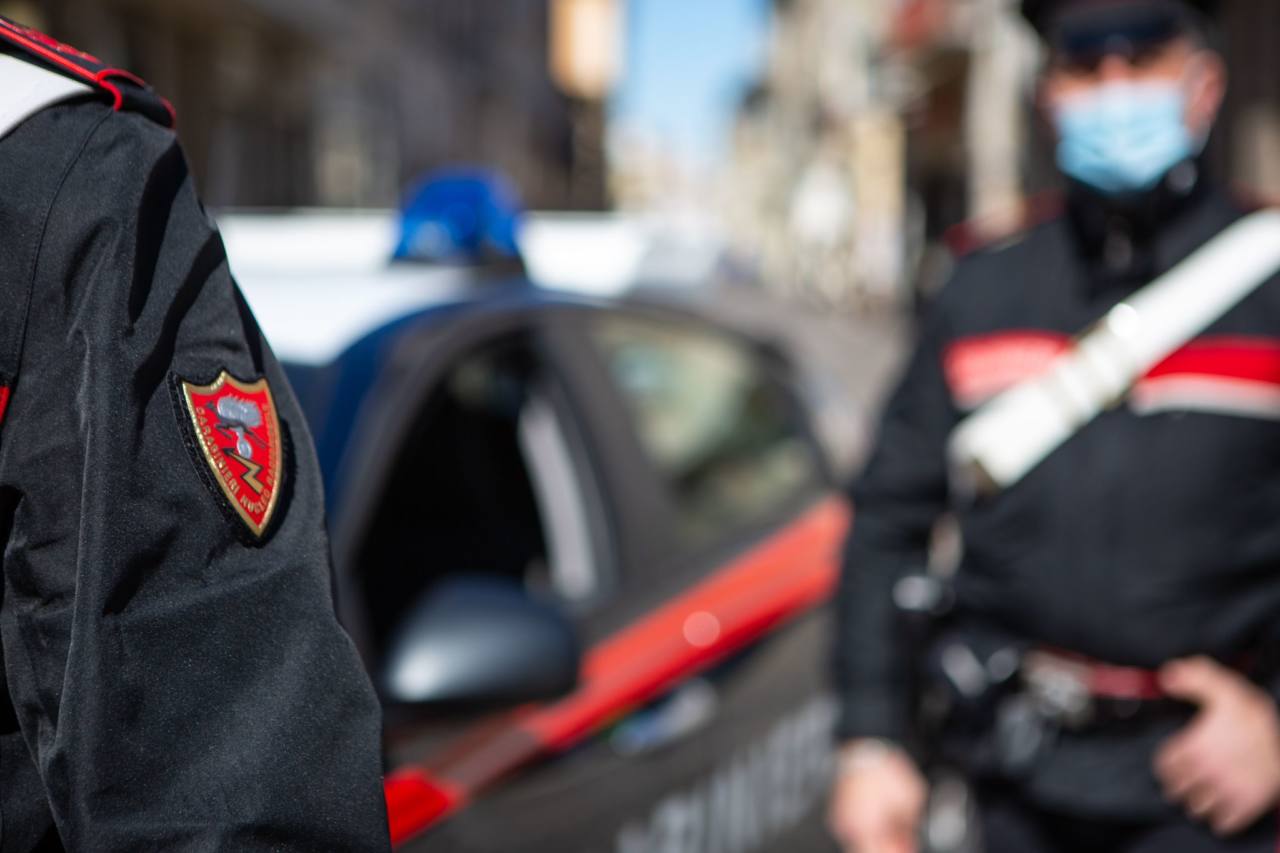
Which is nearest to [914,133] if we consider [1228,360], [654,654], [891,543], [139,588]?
[654,654]

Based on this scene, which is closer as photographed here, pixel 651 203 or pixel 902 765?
pixel 902 765

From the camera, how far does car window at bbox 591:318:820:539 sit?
2377 mm

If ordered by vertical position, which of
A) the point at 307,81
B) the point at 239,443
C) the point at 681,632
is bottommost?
the point at 307,81

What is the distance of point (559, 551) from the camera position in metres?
2.23

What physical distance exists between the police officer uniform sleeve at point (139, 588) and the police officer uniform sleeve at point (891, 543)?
1.06 m

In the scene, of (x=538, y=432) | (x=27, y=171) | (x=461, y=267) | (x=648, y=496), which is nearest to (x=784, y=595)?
(x=648, y=496)

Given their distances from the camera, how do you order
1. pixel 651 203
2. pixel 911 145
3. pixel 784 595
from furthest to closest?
pixel 651 203, pixel 911 145, pixel 784 595

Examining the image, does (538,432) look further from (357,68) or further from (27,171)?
(357,68)

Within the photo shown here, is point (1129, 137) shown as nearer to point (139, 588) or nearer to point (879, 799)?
point (879, 799)

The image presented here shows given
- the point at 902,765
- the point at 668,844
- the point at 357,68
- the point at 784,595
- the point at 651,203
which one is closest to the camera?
the point at 902,765

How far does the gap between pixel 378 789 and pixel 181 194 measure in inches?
15.4

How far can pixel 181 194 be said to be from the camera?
2.76 feet

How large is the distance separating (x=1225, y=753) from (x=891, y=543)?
A: 0.49m

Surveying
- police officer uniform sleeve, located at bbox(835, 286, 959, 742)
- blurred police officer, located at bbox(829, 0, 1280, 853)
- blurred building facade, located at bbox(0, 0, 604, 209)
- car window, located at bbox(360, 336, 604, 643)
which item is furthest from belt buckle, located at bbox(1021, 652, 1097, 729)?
blurred building facade, located at bbox(0, 0, 604, 209)
